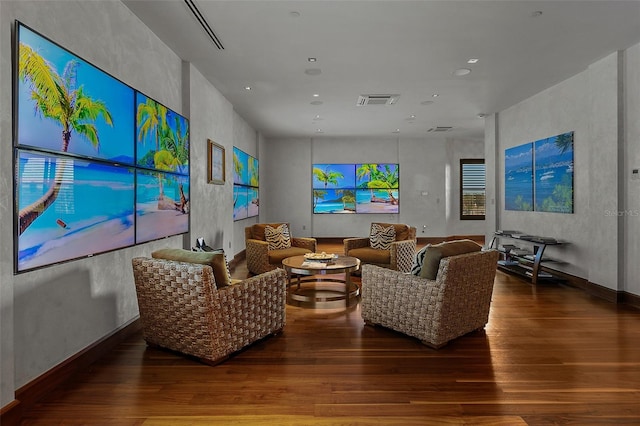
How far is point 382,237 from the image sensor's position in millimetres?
6227

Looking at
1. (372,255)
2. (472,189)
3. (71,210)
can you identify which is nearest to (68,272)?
(71,210)

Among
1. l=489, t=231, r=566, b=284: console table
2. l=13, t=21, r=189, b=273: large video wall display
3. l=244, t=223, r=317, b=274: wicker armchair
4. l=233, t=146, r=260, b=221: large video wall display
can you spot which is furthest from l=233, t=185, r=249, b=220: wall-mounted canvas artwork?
l=489, t=231, r=566, b=284: console table

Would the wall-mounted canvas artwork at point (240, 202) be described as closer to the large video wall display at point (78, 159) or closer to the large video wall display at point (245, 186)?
the large video wall display at point (245, 186)

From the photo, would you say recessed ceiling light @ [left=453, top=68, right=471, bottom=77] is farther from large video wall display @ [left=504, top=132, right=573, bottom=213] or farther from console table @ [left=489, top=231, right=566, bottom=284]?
console table @ [left=489, top=231, right=566, bottom=284]

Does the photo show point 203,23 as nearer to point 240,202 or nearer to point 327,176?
point 240,202

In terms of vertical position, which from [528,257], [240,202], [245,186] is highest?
[245,186]

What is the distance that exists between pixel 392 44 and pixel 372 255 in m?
3.11

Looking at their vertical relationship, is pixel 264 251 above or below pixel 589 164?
below

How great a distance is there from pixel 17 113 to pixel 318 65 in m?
3.44

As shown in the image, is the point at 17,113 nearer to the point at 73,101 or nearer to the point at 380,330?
the point at 73,101

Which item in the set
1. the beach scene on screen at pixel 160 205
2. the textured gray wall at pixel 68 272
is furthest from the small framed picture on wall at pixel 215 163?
the textured gray wall at pixel 68 272

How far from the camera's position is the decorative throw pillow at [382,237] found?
618 centimetres

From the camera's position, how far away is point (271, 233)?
628cm

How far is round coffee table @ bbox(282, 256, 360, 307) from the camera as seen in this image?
4332 mm
